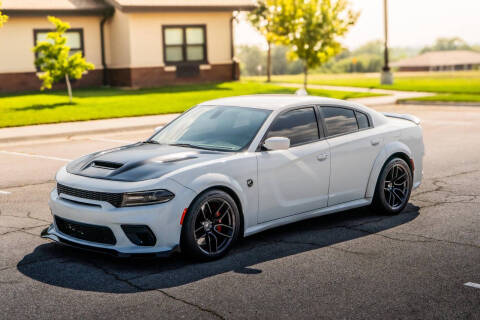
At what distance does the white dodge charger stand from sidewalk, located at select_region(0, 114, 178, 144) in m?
10.5

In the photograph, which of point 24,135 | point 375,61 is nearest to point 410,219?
point 24,135

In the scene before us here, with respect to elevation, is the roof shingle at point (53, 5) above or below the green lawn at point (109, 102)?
above

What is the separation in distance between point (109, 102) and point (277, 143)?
788 inches

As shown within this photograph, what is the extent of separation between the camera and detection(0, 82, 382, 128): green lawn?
857 inches

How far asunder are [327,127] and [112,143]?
961 cm

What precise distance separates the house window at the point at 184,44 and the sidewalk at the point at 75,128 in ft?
46.3

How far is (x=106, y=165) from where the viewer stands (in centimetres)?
661

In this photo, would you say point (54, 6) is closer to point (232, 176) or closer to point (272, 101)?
point (272, 101)

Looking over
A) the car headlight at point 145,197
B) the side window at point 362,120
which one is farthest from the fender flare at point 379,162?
the car headlight at point 145,197

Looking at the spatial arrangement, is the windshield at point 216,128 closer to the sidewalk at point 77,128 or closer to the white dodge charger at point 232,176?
the white dodge charger at point 232,176

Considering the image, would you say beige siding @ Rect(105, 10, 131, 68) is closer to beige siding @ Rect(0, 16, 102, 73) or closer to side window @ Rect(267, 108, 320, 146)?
beige siding @ Rect(0, 16, 102, 73)

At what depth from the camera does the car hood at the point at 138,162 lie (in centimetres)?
631

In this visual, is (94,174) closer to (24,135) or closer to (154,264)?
(154,264)

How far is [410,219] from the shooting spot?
8227 mm
